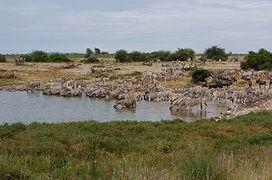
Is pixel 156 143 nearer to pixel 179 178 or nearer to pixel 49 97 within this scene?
pixel 179 178

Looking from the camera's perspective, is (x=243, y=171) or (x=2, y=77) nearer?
(x=243, y=171)

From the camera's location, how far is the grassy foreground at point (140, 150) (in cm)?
533

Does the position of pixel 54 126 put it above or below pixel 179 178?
below

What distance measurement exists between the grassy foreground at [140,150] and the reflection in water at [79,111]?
401 cm

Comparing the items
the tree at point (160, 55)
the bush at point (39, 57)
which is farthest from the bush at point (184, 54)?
the bush at point (39, 57)

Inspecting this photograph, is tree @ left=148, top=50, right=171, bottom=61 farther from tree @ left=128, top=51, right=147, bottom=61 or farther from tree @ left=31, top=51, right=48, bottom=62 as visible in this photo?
tree @ left=31, top=51, right=48, bottom=62

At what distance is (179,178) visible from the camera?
494 cm

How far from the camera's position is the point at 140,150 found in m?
9.61

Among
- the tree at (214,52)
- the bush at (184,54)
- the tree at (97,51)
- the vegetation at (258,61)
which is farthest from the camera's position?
the tree at (97,51)

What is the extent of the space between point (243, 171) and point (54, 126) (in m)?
9.54

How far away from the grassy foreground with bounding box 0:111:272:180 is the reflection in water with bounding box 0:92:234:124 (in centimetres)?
401

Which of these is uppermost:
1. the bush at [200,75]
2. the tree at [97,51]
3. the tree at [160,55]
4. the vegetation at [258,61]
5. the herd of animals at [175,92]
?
the tree at [97,51]

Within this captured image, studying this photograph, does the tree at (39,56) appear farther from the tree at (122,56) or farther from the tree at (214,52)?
the tree at (214,52)

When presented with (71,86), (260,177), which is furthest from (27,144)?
(71,86)
